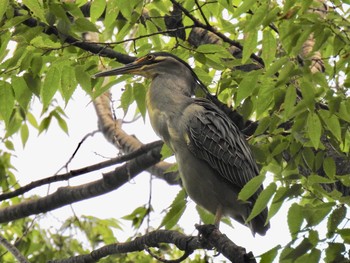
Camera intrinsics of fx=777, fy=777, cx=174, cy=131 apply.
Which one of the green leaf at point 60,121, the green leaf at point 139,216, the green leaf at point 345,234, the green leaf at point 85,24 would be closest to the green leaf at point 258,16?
the green leaf at point 85,24

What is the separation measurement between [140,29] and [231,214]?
1361 mm

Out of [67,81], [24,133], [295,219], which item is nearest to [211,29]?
[67,81]

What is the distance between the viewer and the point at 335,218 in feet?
11.1

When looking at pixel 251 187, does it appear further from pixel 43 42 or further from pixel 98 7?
pixel 43 42

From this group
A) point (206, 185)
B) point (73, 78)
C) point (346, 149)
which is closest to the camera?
point (346, 149)

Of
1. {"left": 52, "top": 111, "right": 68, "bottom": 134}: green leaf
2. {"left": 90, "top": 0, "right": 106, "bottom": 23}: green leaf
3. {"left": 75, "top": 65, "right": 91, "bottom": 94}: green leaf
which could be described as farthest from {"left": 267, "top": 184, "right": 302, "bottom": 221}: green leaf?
{"left": 52, "top": 111, "right": 68, "bottom": 134}: green leaf

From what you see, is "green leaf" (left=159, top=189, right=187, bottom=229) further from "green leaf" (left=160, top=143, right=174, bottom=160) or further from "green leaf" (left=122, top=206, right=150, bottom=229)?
"green leaf" (left=122, top=206, right=150, bottom=229)

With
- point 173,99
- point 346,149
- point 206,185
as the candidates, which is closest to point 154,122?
point 173,99

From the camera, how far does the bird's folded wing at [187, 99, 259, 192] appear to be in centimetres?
506

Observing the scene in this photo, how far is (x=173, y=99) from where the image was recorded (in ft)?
17.4

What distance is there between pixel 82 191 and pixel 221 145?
1.63 metres

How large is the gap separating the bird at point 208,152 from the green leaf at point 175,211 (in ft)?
0.25

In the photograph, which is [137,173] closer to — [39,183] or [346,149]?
[39,183]

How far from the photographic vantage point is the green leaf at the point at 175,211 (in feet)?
15.5
